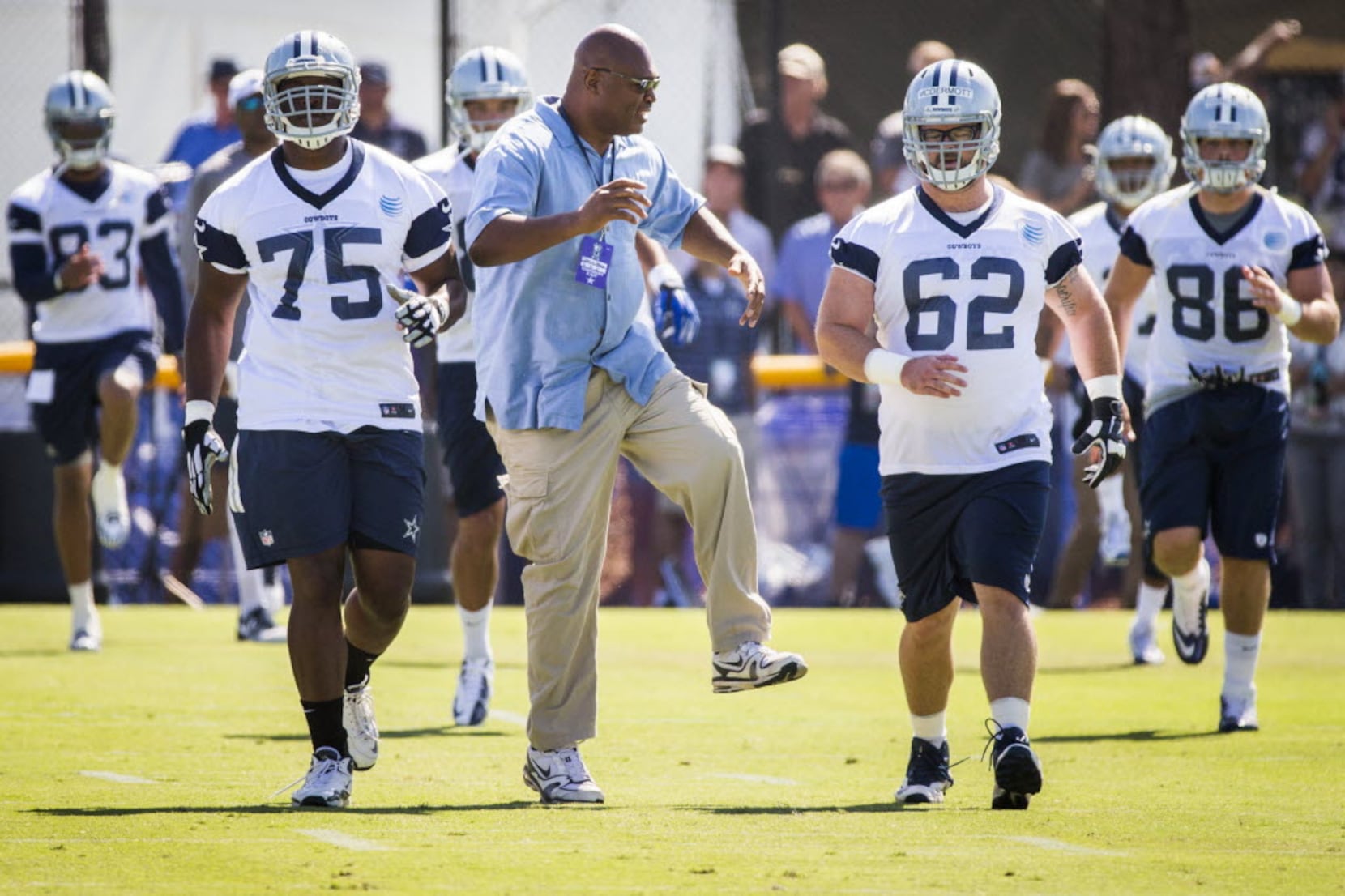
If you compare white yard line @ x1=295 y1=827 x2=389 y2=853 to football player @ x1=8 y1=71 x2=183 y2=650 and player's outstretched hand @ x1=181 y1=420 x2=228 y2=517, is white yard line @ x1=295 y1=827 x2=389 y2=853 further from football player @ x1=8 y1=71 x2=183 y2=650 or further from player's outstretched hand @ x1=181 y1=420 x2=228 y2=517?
football player @ x1=8 y1=71 x2=183 y2=650

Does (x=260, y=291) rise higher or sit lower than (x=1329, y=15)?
lower

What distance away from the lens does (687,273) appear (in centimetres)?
1511

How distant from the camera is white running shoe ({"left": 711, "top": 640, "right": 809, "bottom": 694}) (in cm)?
668

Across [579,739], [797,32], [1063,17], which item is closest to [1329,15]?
[1063,17]

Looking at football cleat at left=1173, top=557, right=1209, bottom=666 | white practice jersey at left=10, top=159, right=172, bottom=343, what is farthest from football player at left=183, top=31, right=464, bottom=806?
white practice jersey at left=10, top=159, right=172, bottom=343

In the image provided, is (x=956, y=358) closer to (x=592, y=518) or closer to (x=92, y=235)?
(x=592, y=518)

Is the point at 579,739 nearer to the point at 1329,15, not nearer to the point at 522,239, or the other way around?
the point at 522,239

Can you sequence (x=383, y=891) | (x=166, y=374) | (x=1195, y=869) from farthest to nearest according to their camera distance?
(x=166, y=374) → (x=1195, y=869) → (x=383, y=891)

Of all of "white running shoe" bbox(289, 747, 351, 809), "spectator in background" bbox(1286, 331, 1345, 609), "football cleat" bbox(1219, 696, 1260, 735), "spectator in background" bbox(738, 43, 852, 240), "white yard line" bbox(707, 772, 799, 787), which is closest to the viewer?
"white running shoe" bbox(289, 747, 351, 809)

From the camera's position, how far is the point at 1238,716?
898 centimetres

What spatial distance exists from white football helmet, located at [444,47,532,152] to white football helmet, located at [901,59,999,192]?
9.09 ft

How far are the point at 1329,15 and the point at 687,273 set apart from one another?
6011mm

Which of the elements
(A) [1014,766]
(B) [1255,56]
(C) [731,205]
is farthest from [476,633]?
(B) [1255,56]

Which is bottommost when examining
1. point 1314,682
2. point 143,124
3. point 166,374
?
point 1314,682
